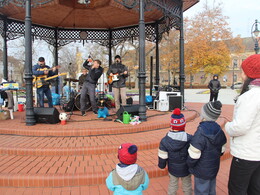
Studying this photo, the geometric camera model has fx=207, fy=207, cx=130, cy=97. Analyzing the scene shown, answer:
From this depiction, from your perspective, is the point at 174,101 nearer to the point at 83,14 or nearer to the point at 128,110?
the point at 128,110

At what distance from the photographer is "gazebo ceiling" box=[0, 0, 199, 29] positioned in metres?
7.55

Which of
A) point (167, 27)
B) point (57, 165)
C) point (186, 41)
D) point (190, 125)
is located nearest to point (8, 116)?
point (57, 165)

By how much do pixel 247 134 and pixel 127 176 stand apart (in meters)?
1.18

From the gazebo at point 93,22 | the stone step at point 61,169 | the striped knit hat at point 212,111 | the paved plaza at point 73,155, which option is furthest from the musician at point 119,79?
the striped knit hat at point 212,111

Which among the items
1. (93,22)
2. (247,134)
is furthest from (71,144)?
(93,22)

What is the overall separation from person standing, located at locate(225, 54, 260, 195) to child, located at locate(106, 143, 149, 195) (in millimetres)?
914

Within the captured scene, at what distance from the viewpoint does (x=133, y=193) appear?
1.94 m

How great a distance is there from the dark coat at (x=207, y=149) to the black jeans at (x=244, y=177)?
26cm

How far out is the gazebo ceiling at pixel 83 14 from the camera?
24.8 ft

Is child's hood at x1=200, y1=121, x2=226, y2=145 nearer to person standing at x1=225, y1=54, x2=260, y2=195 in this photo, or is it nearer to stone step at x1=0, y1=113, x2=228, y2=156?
person standing at x1=225, y1=54, x2=260, y2=195

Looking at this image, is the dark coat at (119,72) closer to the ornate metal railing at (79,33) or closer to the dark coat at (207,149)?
the ornate metal railing at (79,33)

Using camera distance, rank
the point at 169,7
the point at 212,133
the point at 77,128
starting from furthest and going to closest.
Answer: the point at 169,7 < the point at 77,128 < the point at 212,133

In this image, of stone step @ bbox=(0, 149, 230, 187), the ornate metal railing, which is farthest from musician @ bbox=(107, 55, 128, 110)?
stone step @ bbox=(0, 149, 230, 187)

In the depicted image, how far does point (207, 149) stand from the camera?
221 cm
